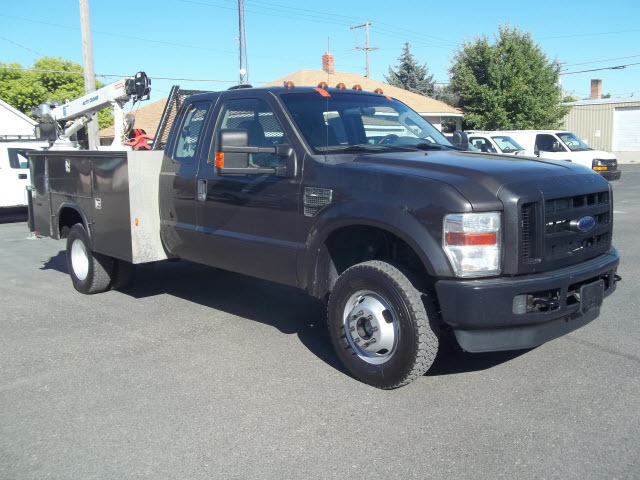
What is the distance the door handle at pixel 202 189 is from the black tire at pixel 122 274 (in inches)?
79.0

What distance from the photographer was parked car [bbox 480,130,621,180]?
19.7 meters

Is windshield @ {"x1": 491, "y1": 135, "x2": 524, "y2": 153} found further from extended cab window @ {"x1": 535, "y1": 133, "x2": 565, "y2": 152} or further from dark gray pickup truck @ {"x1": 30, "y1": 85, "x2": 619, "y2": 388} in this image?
dark gray pickup truck @ {"x1": 30, "y1": 85, "x2": 619, "y2": 388}

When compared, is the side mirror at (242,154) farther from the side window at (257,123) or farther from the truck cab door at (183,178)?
the truck cab door at (183,178)

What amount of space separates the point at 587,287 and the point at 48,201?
6.22m

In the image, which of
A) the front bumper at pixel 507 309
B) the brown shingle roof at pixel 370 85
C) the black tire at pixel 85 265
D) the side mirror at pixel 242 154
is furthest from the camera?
the brown shingle roof at pixel 370 85

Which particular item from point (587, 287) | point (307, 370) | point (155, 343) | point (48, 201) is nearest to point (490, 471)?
point (587, 287)

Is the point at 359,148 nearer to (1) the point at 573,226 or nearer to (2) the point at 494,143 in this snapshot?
(1) the point at 573,226

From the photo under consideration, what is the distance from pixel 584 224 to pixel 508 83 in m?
31.7

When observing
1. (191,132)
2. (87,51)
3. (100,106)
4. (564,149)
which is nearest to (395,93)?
(564,149)

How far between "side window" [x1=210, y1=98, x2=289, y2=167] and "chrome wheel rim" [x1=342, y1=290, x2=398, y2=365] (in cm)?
130

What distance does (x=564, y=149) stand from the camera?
20.2m

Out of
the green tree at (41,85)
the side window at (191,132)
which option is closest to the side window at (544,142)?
the side window at (191,132)

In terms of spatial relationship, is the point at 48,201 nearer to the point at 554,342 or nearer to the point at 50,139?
the point at 50,139

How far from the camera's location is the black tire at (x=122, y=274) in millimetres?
7336
